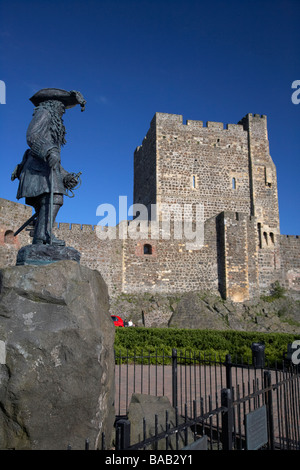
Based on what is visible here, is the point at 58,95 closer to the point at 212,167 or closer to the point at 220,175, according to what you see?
the point at 212,167

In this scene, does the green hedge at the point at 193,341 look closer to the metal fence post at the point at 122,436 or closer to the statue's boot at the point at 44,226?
the statue's boot at the point at 44,226

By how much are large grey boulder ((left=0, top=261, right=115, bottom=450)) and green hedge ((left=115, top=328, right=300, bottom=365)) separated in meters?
8.15

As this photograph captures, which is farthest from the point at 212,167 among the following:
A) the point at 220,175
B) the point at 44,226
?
the point at 44,226

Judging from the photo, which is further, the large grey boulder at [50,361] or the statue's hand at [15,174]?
the statue's hand at [15,174]

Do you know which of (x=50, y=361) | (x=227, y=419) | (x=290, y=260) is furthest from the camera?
(x=290, y=260)

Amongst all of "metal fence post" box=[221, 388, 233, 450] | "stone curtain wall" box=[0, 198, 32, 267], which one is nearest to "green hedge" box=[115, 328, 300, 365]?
"stone curtain wall" box=[0, 198, 32, 267]

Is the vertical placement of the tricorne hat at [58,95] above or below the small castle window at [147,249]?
below

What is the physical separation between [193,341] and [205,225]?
38.1 ft

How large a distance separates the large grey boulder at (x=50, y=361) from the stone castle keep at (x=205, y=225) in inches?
587

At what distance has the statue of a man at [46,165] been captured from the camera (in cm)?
476

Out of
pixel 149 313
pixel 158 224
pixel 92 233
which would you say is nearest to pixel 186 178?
pixel 158 224

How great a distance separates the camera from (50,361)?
364 cm

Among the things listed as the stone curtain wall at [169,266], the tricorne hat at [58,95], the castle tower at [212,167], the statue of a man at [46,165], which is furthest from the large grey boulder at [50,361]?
the castle tower at [212,167]
